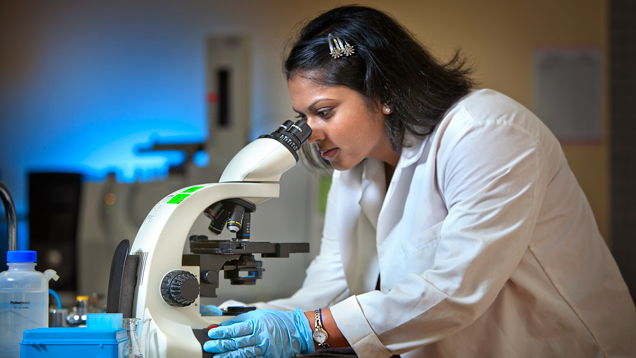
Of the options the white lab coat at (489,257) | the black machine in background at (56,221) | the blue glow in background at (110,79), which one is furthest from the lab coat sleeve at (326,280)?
the black machine in background at (56,221)

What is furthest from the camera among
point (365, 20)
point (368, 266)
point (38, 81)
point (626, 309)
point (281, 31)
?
point (38, 81)

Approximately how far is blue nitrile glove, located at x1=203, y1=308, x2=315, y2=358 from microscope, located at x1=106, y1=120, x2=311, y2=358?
0.11 ft

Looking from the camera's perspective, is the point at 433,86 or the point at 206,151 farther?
the point at 206,151

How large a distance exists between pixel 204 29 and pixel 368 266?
2781 millimetres

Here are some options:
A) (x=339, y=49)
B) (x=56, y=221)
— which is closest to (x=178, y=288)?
(x=339, y=49)

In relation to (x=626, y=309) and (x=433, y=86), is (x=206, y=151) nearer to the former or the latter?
(x=433, y=86)

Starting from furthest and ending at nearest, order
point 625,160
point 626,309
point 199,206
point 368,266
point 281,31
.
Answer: point 281,31
point 625,160
point 368,266
point 626,309
point 199,206

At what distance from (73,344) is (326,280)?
3.04 ft

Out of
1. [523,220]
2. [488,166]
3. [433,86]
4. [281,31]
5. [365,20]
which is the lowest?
[523,220]

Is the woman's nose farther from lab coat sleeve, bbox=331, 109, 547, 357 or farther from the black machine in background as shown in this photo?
the black machine in background

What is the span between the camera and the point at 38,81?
12.6ft

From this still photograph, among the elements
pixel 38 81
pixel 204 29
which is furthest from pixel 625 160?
pixel 38 81

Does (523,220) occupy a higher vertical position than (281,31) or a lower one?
lower

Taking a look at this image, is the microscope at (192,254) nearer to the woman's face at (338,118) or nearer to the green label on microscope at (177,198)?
the green label on microscope at (177,198)
